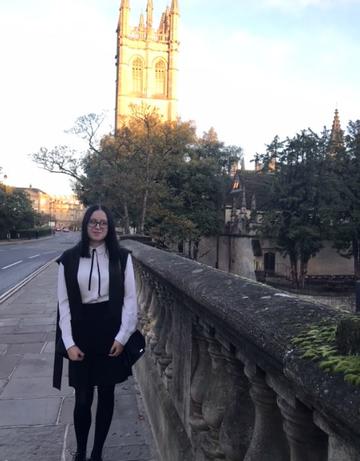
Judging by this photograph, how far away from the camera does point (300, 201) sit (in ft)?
135

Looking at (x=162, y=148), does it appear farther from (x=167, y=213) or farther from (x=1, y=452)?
(x=1, y=452)

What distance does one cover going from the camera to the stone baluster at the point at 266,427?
1584mm

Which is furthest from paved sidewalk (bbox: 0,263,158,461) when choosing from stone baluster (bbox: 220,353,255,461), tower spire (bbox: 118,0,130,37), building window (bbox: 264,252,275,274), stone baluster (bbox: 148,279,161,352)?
tower spire (bbox: 118,0,130,37)

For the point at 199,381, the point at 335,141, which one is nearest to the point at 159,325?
the point at 199,381

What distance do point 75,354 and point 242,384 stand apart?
135cm

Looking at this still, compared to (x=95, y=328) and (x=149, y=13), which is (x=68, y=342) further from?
(x=149, y=13)

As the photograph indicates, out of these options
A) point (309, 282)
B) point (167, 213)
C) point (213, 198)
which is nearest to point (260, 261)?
point (309, 282)

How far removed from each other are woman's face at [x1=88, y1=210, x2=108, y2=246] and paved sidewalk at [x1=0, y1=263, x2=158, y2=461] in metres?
1.51

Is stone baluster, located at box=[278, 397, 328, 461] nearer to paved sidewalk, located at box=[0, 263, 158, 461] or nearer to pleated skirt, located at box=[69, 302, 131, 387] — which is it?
pleated skirt, located at box=[69, 302, 131, 387]

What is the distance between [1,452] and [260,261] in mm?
45005

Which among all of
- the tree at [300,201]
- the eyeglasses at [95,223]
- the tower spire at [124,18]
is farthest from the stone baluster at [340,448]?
the tower spire at [124,18]

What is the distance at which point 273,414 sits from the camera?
1620mm

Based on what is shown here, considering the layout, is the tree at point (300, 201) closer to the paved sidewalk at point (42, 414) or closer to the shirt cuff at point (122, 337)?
the paved sidewalk at point (42, 414)

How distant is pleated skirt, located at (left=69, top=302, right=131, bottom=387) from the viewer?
304 cm
